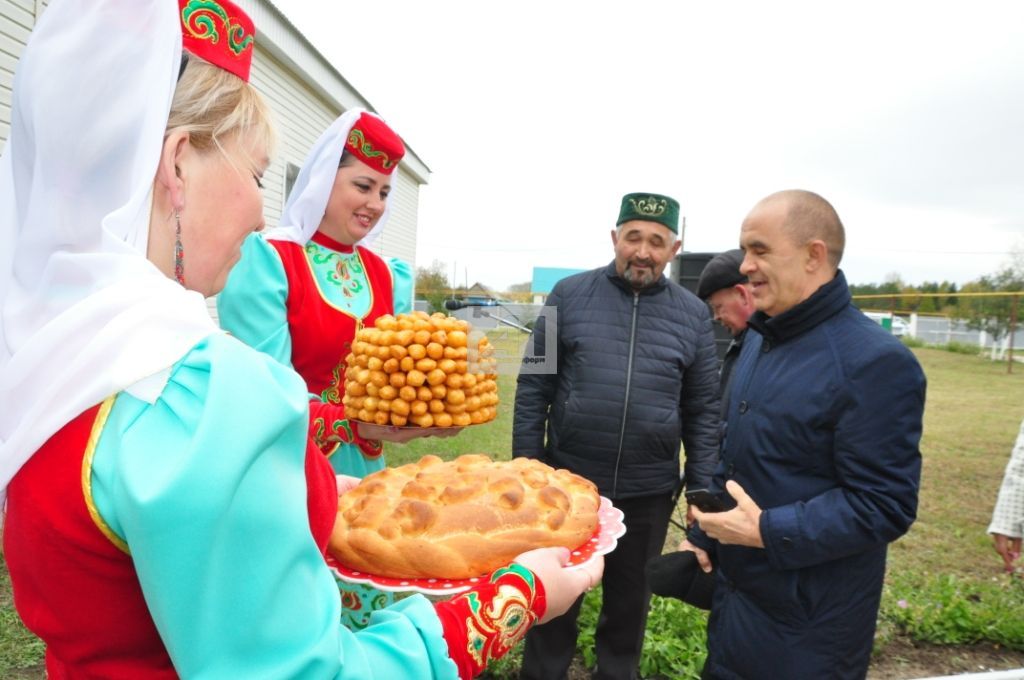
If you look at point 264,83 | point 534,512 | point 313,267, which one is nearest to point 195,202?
point 534,512

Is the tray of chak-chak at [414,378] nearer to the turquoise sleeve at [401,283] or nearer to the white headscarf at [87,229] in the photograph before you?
the turquoise sleeve at [401,283]

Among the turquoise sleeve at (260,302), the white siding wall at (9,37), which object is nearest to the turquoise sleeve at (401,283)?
the turquoise sleeve at (260,302)

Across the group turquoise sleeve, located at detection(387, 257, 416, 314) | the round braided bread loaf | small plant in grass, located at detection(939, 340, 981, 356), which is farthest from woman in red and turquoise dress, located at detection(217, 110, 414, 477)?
small plant in grass, located at detection(939, 340, 981, 356)

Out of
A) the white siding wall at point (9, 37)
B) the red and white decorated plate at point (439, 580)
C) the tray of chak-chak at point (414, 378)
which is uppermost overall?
the white siding wall at point (9, 37)

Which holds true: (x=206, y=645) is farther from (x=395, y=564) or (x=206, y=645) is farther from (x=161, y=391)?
(x=395, y=564)

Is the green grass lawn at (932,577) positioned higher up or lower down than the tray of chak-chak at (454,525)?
lower down

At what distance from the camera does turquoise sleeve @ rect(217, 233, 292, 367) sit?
2545 millimetres

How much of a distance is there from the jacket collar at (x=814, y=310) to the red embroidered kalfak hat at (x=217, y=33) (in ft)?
6.66

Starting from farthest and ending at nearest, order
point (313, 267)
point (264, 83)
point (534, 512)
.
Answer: point (264, 83)
point (313, 267)
point (534, 512)

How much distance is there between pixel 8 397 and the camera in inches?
36.6

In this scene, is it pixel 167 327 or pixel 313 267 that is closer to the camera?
pixel 167 327

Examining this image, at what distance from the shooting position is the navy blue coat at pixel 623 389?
Result: 377 cm

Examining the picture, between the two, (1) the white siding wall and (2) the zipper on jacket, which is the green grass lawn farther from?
(1) the white siding wall

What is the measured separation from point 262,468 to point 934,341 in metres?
43.5
